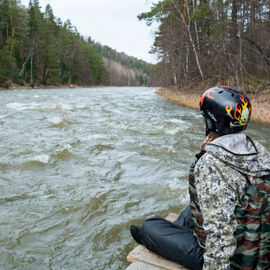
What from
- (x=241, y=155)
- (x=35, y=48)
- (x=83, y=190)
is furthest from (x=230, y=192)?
(x=35, y=48)

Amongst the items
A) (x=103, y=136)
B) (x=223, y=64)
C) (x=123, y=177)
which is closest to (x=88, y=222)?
(x=123, y=177)

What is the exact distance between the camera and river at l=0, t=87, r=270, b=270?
3.19 m

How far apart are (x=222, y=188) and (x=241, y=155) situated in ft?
0.80

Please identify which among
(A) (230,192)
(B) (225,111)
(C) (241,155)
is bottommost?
(A) (230,192)

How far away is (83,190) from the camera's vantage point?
4770 mm

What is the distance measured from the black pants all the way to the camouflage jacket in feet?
1.17

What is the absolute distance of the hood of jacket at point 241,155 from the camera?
181 centimetres

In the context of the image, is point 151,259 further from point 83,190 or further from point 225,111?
point 83,190

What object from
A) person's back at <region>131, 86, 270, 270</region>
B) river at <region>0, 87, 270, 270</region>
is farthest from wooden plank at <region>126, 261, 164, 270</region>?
river at <region>0, 87, 270, 270</region>

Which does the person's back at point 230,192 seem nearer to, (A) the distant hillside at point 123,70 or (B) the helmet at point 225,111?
(B) the helmet at point 225,111

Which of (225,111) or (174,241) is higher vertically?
(225,111)

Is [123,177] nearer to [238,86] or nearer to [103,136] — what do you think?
[103,136]

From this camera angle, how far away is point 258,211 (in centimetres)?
183

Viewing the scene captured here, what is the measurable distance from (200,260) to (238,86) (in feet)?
47.7
